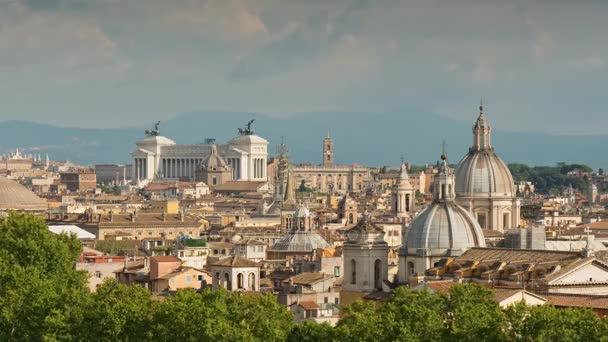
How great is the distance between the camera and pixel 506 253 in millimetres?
56906

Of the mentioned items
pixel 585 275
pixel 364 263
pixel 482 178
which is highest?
pixel 482 178

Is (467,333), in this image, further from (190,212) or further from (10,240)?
(190,212)

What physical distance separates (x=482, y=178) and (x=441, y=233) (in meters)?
17.9

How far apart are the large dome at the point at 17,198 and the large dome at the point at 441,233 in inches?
2407

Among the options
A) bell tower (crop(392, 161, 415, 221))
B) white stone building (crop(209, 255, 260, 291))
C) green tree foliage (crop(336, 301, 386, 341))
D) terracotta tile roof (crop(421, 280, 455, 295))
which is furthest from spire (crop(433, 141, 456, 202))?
bell tower (crop(392, 161, 415, 221))

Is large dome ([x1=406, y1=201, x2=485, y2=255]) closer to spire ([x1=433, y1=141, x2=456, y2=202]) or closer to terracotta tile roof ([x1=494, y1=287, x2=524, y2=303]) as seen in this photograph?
spire ([x1=433, y1=141, x2=456, y2=202])

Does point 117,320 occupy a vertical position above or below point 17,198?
below

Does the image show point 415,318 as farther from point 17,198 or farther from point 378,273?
point 17,198

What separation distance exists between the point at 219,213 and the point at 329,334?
9358 cm

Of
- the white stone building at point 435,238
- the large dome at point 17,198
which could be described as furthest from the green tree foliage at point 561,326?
the large dome at point 17,198

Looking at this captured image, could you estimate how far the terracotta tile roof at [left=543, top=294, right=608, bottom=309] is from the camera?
47.5 metres

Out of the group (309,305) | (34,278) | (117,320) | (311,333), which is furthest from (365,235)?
(311,333)

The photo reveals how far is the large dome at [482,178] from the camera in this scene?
252 feet

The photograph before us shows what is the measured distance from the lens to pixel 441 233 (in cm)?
5934
